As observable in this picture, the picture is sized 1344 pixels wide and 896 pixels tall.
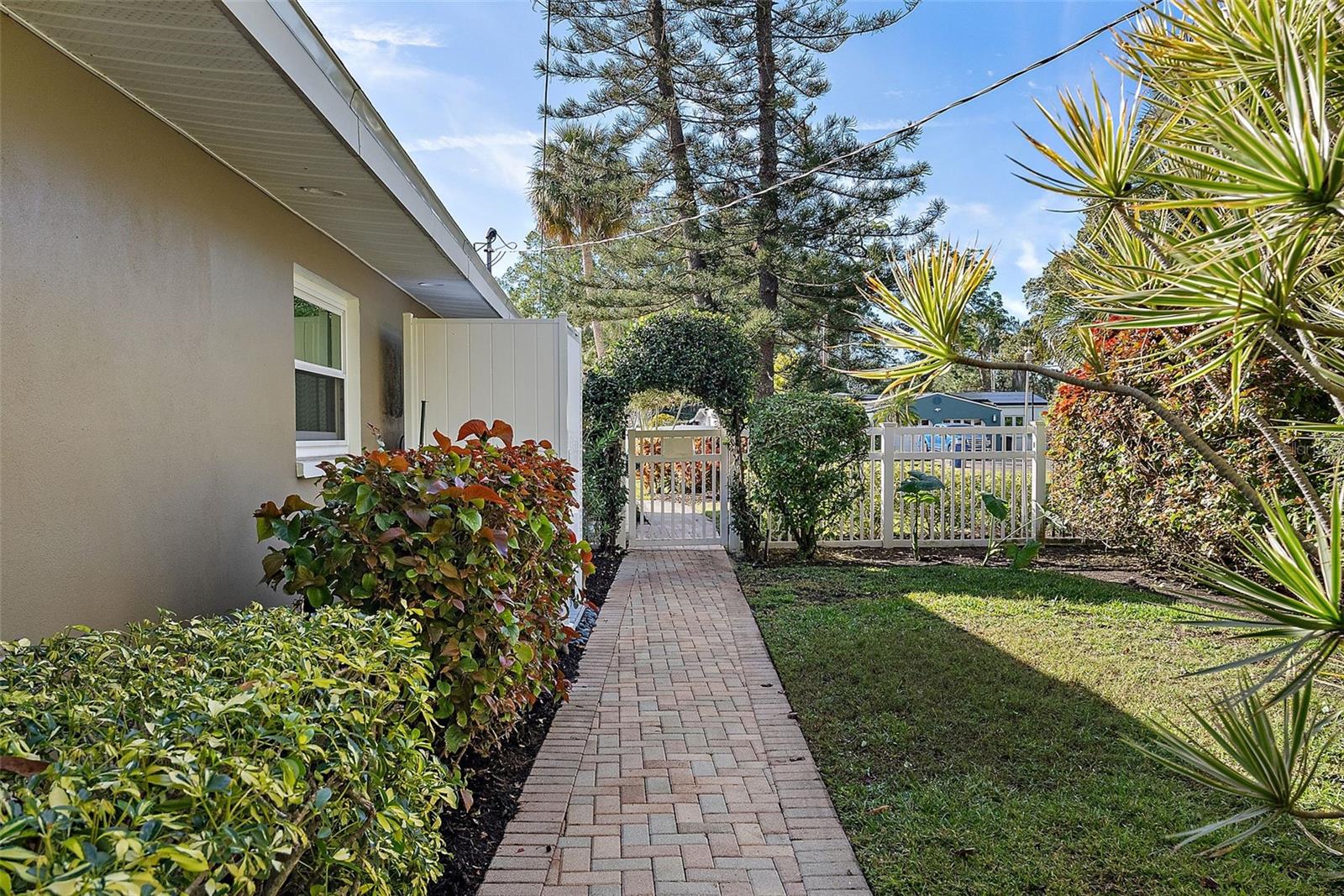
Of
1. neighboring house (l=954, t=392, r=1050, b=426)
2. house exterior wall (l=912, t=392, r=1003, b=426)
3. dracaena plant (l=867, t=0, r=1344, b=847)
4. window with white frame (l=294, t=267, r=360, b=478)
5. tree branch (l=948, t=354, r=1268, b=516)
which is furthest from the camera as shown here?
house exterior wall (l=912, t=392, r=1003, b=426)

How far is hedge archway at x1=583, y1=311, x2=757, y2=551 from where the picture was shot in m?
9.08

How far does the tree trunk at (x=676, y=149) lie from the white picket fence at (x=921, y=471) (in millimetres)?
6678

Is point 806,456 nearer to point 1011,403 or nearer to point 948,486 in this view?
point 948,486

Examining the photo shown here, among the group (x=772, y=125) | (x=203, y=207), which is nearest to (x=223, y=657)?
(x=203, y=207)

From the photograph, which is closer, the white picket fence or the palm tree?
the white picket fence

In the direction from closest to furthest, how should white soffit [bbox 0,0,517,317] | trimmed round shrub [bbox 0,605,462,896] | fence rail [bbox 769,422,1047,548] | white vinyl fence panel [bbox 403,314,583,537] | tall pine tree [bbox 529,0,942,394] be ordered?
trimmed round shrub [bbox 0,605,462,896], white soffit [bbox 0,0,517,317], white vinyl fence panel [bbox 403,314,583,537], fence rail [bbox 769,422,1047,548], tall pine tree [bbox 529,0,942,394]

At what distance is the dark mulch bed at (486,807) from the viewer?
2600 millimetres

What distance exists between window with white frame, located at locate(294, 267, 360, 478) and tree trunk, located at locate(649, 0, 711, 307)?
10655mm

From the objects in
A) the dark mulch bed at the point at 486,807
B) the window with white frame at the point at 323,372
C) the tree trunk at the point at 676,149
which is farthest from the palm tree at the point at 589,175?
the dark mulch bed at the point at 486,807

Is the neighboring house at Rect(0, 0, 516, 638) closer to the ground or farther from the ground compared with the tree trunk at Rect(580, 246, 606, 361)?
closer to the ground

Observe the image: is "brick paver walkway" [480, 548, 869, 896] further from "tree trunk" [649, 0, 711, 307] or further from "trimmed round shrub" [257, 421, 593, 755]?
"tree trunk" [649, 0, 711, 307]

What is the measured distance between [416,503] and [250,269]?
1.60m

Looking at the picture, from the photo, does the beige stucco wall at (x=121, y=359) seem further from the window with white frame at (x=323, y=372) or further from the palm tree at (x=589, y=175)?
the palm tree at (x=589, y=175)

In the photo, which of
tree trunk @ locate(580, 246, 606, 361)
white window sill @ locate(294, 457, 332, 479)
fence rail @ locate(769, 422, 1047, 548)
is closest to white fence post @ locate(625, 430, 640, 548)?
fence rail @ locate(769, 422, 1047, 548)
